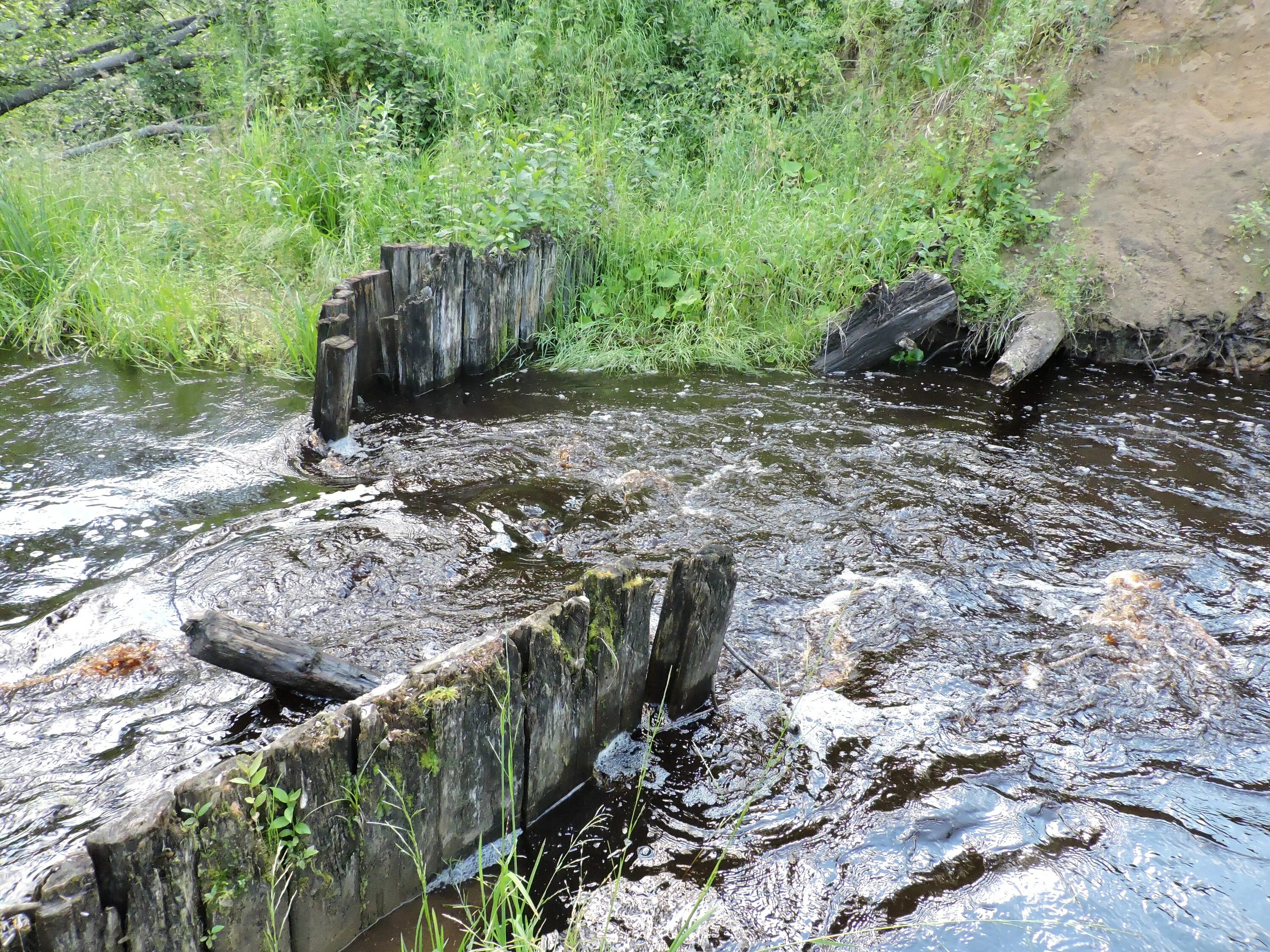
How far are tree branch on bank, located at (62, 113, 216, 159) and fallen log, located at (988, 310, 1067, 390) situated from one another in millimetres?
7598

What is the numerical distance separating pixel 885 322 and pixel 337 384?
4.01 m

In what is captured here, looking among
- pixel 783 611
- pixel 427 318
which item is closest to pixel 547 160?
pixel 427 318

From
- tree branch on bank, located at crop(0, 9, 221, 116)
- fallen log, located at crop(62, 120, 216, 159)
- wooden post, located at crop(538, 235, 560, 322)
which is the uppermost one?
tree branch on bank, located at crop(0, 9, 221, 116)

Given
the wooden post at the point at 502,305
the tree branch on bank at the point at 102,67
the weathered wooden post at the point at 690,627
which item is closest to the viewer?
the weathered wooden post at the point at 690,627

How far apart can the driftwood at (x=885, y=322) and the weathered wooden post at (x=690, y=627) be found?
158 inches

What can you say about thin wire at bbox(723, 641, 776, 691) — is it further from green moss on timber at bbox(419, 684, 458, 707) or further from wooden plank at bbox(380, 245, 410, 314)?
wooden plank at bbox(380, 245, 410, 314)

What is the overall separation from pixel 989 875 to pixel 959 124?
704cm

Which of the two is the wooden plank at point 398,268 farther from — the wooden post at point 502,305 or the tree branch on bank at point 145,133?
the tree branch on bank at point 145,133

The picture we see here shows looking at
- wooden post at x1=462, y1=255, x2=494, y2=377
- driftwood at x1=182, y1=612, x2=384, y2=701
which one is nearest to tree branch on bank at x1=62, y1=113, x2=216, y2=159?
wooden post at x1=462, y1=255, x2=494, y2=377

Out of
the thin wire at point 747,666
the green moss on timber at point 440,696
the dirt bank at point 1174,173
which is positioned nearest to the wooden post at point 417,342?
the thin wire at point 747,666

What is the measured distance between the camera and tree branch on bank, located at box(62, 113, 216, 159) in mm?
8148

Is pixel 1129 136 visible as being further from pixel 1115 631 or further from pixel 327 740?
pixel 327 740

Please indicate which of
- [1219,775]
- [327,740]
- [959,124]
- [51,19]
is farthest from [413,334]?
[51,19]

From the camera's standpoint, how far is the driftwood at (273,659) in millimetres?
2377
